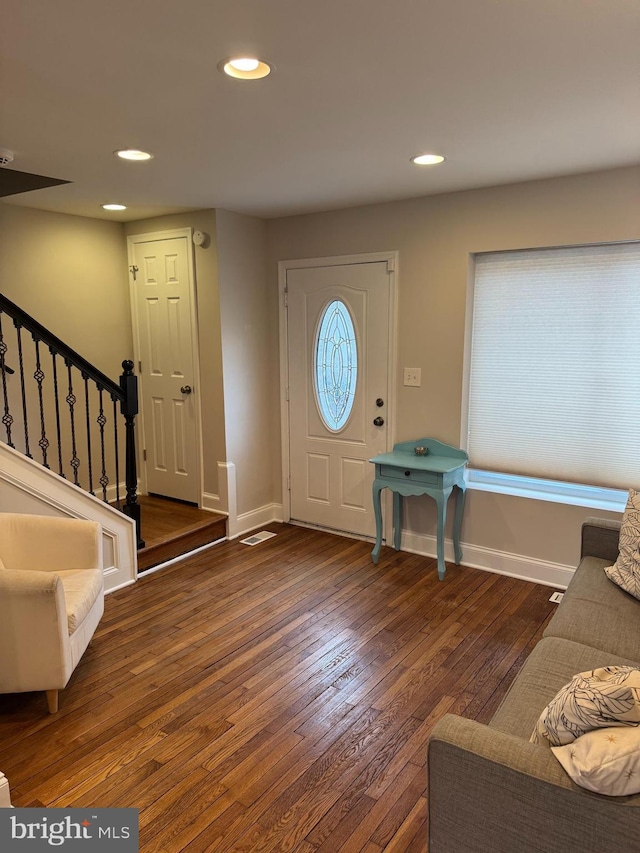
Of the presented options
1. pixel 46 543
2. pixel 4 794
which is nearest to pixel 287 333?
pixel 46 543

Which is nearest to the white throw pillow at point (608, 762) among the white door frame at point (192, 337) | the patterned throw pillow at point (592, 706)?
the patterned throw pillow at point (592, 706)

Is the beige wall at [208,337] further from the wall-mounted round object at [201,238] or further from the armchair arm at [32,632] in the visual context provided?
the armchair arm at [32,632]

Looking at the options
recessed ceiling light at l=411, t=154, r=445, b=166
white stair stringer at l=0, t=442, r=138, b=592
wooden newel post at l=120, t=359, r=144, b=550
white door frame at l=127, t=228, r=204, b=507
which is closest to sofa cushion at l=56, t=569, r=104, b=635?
white stair stringer at l=0, t=442, r=138, b=592

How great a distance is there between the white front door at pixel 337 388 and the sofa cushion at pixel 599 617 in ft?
6.58

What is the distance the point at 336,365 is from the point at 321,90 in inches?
98.3

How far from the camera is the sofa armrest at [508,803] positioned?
4.08 ft

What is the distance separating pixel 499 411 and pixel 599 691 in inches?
105

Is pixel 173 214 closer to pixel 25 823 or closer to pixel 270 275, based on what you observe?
pixel 270 275

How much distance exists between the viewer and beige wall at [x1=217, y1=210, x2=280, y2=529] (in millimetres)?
4328

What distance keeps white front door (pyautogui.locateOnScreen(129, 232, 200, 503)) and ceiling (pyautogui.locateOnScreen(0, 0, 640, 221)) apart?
1.20 m

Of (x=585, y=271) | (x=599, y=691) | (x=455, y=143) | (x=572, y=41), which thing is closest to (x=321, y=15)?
(x=572, y=41)

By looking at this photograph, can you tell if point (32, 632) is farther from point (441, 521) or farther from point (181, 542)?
point (441, 521)

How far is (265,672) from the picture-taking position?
9.08 feet

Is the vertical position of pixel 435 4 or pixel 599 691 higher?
pixel 435 4
